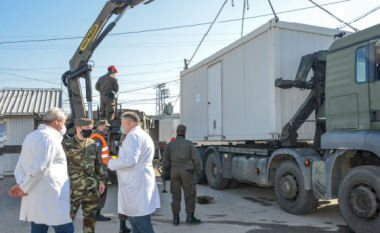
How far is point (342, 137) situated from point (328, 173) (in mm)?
630

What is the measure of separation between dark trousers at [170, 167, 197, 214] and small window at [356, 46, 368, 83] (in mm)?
2993

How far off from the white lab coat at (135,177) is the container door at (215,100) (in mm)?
5685

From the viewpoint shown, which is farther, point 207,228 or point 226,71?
point 226,71

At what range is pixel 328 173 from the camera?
540cm

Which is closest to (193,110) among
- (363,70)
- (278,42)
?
(278,42)

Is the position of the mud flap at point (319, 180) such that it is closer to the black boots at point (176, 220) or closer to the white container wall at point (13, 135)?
the black boots at point (176, 220)

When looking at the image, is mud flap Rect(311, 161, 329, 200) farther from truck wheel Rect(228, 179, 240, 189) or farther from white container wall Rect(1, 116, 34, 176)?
white container wall Rect(1, 116, 34, 176)

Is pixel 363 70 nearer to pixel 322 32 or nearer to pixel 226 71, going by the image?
pixel 322 32

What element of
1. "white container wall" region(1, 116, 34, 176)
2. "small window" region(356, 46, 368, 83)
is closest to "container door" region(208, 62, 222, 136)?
"small window" region(356, 46, 368, 83)

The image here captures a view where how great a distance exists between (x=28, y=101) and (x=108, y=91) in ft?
21.5

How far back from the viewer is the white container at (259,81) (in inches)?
270

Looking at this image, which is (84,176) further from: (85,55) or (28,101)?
(28,101)

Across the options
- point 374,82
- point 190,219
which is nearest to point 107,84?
point 190,219

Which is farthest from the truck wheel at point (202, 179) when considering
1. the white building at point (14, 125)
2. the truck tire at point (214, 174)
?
the white building at point (14, 125)
